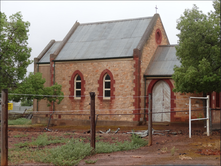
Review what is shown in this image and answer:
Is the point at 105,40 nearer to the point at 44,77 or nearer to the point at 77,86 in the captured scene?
the point at 77,86

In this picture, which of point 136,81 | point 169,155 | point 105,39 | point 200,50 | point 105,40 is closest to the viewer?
point 169,155

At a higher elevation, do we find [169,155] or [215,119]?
[215,119]

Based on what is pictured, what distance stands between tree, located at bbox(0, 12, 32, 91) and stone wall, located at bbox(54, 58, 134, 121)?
3106mm

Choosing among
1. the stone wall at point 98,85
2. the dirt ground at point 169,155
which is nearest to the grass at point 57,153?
the dirt ground at point 169,155

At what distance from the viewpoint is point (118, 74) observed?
26875 millimetres

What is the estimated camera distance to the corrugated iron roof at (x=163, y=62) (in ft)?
87.5

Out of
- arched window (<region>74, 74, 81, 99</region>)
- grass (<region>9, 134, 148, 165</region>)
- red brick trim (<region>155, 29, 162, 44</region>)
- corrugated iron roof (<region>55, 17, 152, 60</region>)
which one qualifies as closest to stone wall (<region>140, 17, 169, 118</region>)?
red brick trim (<region>155, 29, 162, 44</region>)

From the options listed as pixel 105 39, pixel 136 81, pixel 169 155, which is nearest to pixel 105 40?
pixel 105 39

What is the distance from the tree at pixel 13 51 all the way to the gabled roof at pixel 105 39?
96.0 inches

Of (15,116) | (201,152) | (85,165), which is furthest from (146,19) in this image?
(85,165)

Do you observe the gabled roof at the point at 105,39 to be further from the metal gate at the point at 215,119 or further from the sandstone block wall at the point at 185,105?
the metal gate at the point at 215,119

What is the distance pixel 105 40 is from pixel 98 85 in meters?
4.36

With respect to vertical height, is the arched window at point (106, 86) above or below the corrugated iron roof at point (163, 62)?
below

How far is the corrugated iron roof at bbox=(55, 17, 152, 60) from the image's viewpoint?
91.1 feet
